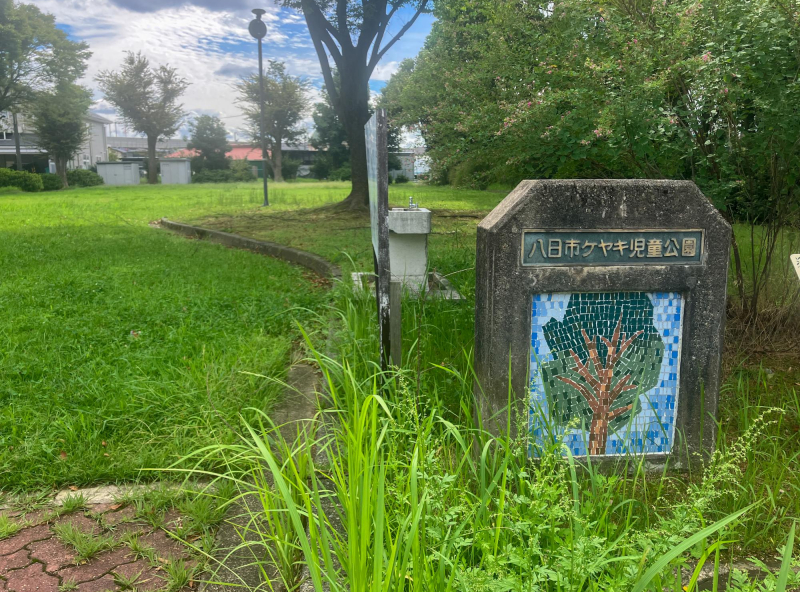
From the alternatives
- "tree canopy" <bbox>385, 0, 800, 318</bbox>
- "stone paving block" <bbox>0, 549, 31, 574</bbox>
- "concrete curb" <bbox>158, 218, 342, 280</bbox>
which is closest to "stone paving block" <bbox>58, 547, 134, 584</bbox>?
"stone paving block" <bbox>0, 549, 31, 574</bbox>

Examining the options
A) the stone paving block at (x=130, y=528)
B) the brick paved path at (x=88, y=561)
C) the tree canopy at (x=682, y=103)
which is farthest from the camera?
the tree canopy at (x=682, y=103)

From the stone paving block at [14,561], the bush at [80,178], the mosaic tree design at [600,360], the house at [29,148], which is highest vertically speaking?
the house at [29,148]

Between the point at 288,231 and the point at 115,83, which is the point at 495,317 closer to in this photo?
the point at 288,231

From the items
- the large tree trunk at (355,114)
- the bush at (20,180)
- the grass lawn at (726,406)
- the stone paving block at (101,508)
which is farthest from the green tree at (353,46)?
the bush at (20,180)

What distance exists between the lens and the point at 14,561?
248 cm

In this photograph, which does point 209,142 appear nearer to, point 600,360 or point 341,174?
point 341,174

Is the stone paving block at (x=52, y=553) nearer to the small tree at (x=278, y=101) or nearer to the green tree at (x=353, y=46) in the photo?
the green tree at (x=353, y=46)

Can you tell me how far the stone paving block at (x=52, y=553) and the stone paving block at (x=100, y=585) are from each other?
166 mm

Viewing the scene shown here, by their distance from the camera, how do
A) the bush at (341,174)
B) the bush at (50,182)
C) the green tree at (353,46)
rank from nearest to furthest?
the green tree at (353,46), the bush at (50,182), the bush at (341,174)

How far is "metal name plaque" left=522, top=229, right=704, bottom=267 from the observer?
2.68 m

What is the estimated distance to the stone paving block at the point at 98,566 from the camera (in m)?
2.40

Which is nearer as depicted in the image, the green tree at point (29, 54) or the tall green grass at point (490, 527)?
the tall green grass at point (490, 527)

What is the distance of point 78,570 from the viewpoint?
2445 mm

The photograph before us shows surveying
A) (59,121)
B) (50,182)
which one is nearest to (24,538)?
(50,182)
